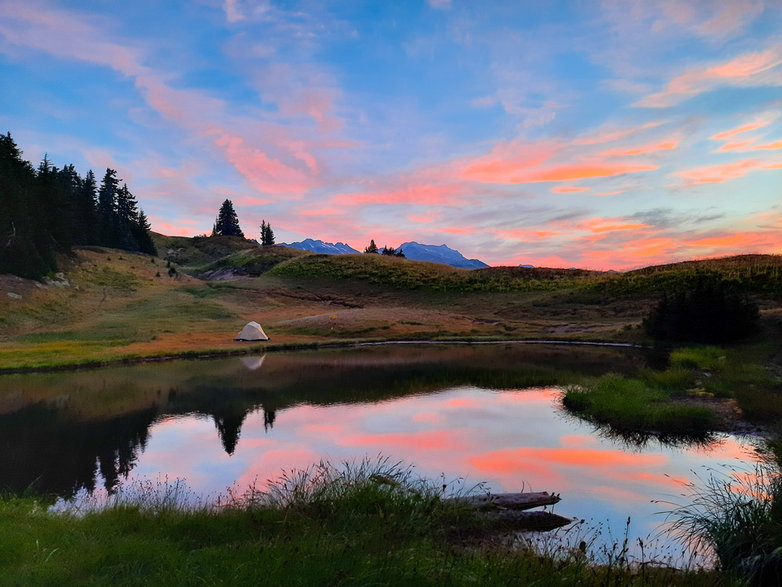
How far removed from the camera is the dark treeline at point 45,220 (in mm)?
67062

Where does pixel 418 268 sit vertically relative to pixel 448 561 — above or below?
above

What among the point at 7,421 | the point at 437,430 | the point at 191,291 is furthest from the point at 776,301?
the point at 191,291

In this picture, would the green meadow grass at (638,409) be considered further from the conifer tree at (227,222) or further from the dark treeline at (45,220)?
the conifer tree at (227,222)

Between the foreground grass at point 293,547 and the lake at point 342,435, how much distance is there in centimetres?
373

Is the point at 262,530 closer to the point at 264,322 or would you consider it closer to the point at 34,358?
the point at 34,358

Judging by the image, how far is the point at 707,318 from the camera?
134ft

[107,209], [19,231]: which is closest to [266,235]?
[107,209]

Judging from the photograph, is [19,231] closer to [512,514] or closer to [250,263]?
[250,263]

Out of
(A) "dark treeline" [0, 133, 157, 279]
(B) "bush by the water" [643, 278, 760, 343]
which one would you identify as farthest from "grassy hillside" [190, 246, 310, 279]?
(B) "bush by the water" [643, 278, 760, 343]

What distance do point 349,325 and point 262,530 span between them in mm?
54440

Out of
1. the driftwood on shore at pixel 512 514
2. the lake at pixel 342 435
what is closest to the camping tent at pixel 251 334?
the lake at pixel 342 435

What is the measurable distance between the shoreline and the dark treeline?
37.8m

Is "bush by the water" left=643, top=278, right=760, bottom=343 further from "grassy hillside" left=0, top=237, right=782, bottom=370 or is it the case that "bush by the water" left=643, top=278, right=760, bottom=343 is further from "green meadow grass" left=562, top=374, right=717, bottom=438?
"green meadow grass" left=562, top=374, right=717, bottom=438

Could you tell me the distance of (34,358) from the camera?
39.7 meters
